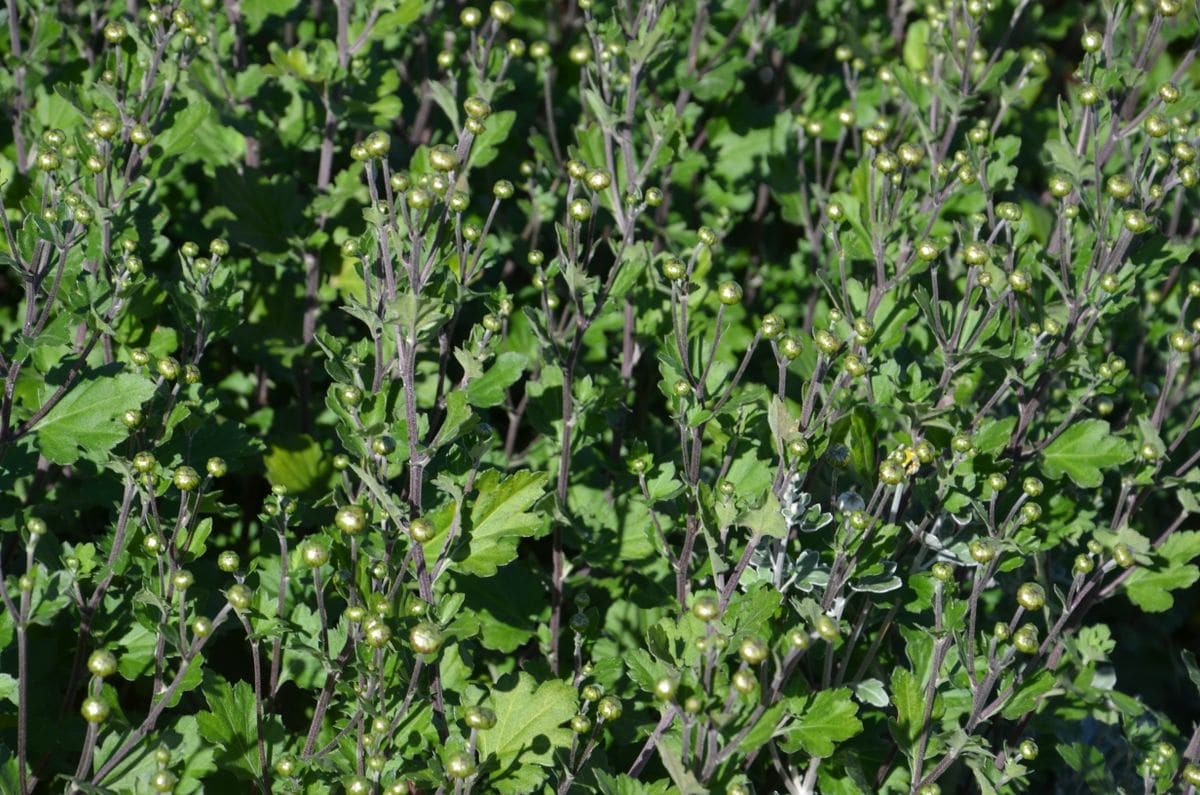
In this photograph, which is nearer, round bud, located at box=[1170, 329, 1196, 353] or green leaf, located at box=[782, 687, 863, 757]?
green leaf, located at box=[782, 687, 863, 757]

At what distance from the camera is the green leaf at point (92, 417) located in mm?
2412

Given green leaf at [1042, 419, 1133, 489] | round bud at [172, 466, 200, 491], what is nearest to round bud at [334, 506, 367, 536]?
round bud at [172, 466, 200, 491]

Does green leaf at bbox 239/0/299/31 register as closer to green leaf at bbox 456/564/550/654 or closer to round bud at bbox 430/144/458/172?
round bud at bbox 430/144/458/172

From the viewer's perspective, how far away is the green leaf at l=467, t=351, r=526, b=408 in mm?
2443

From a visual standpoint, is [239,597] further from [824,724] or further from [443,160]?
[824,724]

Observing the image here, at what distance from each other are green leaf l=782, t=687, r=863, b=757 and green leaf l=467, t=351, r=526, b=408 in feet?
2.83

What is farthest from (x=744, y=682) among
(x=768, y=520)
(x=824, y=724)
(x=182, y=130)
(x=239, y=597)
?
(x=182, y=130)

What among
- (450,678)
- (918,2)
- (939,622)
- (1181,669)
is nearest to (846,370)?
(939,622)

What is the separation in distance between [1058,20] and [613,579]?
3.14 metres

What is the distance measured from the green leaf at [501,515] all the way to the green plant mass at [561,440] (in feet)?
0.03

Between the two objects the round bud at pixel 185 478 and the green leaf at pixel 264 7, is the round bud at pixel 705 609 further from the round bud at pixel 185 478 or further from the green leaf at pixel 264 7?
the green leaf at pixel 264 7

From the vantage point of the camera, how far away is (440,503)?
8.26ft

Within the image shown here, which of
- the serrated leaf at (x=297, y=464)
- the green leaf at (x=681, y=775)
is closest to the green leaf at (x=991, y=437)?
the green leaf at (x=681, y=775)

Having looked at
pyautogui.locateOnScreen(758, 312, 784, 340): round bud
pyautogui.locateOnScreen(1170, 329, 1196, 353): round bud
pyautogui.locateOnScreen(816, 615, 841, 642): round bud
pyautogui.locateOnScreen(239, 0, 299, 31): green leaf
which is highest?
pyautogui.locateOnScreen(239, 0, 299, 31): green leaf
